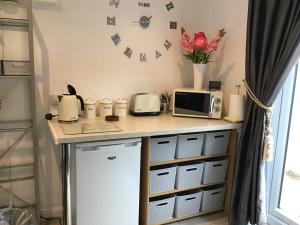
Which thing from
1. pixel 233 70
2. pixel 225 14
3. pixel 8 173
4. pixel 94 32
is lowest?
pixel 8 173

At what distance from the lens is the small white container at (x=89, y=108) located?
7.42 ft

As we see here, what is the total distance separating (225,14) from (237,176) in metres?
1.45

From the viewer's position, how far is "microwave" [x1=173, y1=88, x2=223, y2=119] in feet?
7.72

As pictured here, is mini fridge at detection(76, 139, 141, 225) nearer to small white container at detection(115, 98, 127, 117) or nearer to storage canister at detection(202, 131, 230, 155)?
small white container at detection(115, 98, 127, 117)

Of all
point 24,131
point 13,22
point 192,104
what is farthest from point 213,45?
point 24,131

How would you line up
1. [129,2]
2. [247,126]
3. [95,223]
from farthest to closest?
[129,2], [247,126], [95,223]

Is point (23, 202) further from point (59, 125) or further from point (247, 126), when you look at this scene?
point (247, 126)

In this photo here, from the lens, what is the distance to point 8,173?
2.20m

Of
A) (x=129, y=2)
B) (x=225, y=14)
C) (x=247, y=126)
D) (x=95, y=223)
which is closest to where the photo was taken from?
(x=95, y=223)

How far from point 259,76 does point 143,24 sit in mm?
1109

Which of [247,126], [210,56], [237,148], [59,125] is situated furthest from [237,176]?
[59,125]

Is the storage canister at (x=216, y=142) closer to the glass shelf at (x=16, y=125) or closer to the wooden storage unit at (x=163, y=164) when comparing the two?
the wooden storage unit at (x=163, y=164)

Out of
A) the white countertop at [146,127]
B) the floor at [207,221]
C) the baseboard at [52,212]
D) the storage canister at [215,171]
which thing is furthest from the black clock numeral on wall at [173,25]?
the baseboard at [52,212]

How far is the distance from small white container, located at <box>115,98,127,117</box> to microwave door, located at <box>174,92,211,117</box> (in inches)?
18.1
